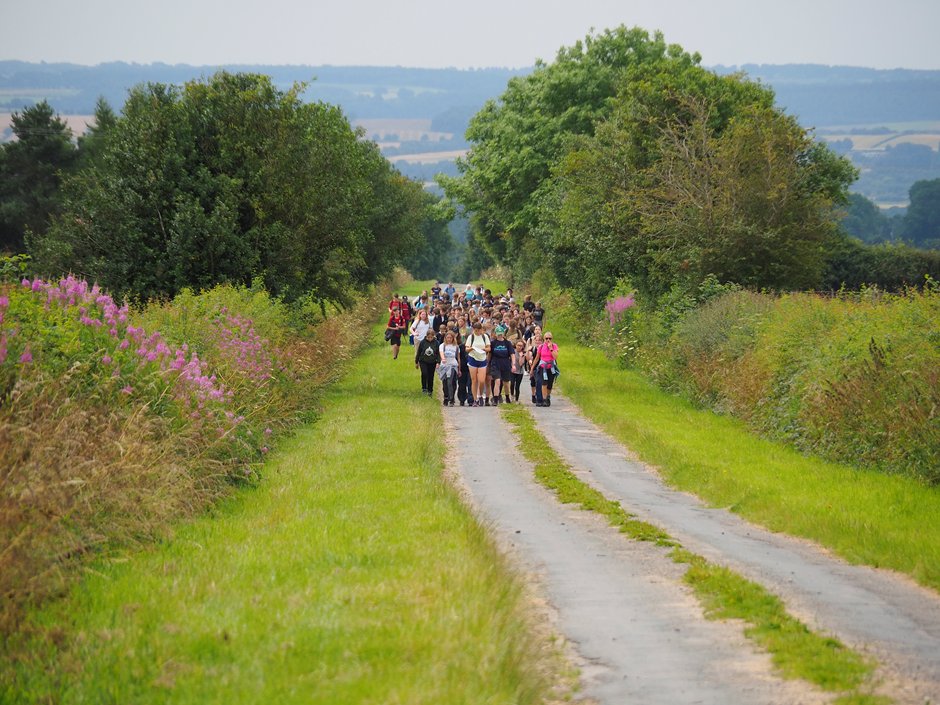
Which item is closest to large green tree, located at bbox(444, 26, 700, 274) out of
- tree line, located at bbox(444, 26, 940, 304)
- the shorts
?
tree line, located at bbox(444, 26, 940, 304)

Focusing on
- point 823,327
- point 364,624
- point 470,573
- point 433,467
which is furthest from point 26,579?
point 823,327

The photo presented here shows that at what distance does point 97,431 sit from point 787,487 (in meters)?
8.85

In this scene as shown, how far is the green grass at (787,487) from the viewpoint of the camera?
12641mm

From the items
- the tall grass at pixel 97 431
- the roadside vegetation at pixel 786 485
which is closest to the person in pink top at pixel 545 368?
the roadside vegetation at pixel 786 485

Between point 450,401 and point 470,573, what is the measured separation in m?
18.0

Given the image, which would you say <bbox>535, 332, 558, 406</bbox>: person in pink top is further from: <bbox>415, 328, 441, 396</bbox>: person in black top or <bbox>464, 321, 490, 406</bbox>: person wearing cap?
<bbox>415, 328, 441, 396</bbox>: person in black top

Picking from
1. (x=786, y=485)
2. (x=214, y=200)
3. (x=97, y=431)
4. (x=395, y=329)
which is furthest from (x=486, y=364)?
(x=97, y=431)

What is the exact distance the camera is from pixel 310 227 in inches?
1158

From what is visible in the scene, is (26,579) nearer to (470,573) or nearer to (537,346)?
(470,573)

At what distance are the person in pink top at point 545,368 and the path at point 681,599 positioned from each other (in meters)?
9.75

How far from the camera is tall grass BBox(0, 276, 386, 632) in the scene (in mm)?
9305

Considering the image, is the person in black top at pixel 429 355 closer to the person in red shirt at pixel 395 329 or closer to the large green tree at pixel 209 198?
the large green tree at pixel 209 198

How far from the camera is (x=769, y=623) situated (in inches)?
365

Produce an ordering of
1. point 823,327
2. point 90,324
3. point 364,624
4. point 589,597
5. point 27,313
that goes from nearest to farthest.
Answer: point 364,624
point 589,597
point 27,313
point 90,324
point 823,327
